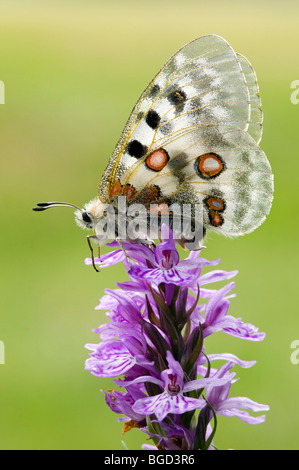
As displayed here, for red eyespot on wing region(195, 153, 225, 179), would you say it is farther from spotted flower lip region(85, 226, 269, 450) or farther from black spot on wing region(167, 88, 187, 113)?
spotted flower lip region(85, 226, 269, 450)

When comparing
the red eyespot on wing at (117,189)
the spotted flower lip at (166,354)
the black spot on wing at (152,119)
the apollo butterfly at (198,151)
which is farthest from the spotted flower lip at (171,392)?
the black spot on wing at (152,119)

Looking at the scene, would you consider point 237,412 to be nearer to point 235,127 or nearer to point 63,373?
point 235,127

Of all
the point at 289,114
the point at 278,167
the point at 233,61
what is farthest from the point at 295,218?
the point at 233,61

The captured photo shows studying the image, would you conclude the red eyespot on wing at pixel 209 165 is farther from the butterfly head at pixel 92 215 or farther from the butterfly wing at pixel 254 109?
the butterfly head at pixel 92 215

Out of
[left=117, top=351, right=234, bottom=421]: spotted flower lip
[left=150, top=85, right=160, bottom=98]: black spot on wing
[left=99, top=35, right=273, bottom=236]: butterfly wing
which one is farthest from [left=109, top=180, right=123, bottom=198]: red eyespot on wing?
[left=117, top=351, right=234, bottom=421]: spotted flower lip

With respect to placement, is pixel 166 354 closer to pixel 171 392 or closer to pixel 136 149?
pixel 171 392

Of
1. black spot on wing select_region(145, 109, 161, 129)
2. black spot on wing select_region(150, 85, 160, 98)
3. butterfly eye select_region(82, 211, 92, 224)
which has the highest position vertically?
black spot on wing select_region(150, 85, 160, 98)

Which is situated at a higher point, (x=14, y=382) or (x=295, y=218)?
(x=295, y=218)
